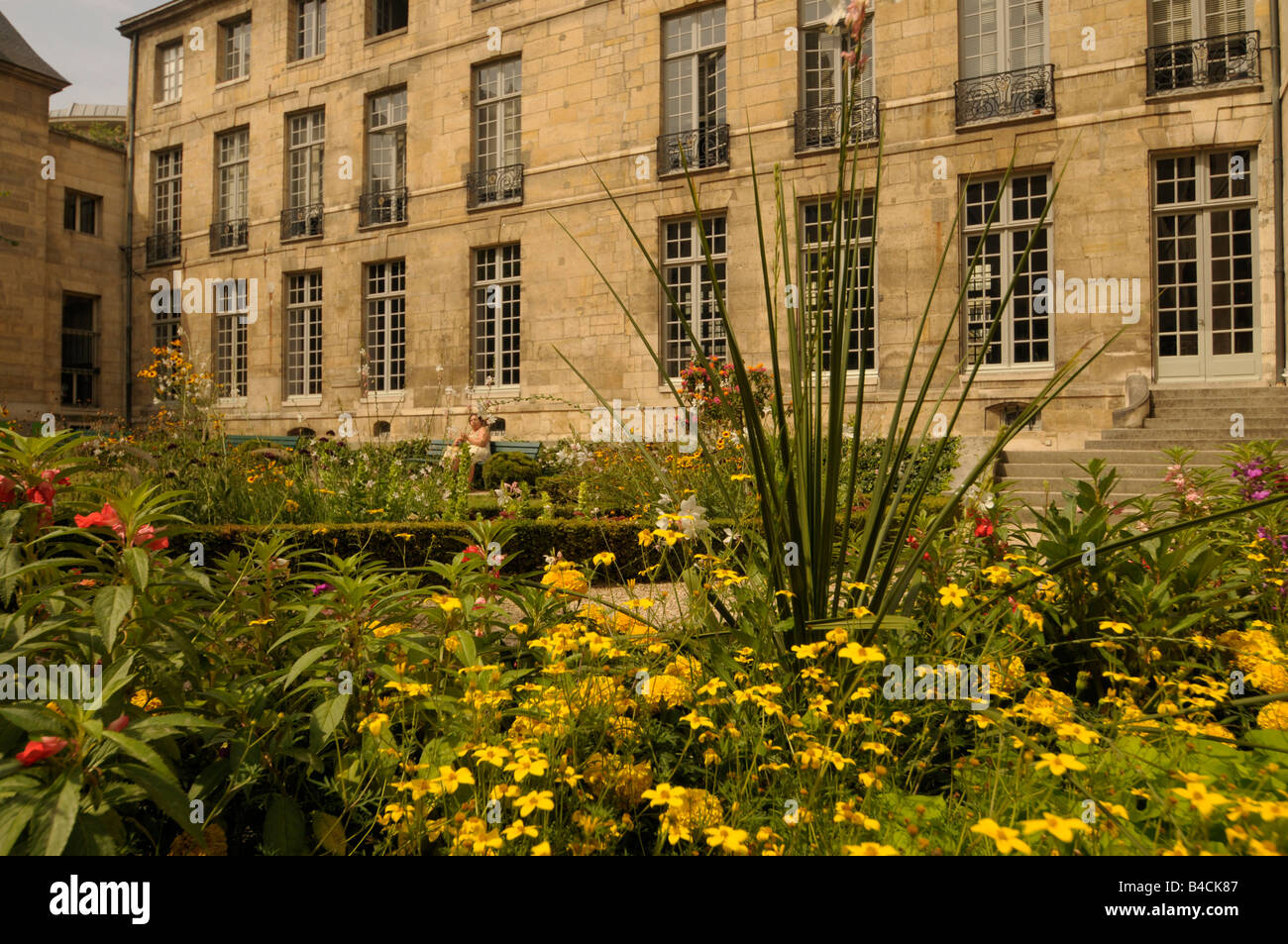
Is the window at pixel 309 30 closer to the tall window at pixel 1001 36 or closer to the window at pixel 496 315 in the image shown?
the window at pixel 496 315

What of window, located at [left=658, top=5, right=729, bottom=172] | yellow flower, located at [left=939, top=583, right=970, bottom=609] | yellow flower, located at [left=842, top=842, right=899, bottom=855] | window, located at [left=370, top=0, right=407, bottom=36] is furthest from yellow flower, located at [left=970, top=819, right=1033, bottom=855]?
window, located at [left=370, top=0, right=407, bottom=36]

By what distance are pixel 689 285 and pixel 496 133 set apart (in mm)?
4881

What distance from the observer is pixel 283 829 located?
140cm

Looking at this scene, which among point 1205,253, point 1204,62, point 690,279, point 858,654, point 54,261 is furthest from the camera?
point 54,261

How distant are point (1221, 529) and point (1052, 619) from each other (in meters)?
0.96

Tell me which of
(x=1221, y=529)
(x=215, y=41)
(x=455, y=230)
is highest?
(x=215, y=41)

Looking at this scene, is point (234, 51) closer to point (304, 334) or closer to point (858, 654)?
point (304, 334)

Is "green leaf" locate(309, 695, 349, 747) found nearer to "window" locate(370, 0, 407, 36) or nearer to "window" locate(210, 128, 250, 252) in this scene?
"window" locate(370, 0, 407, 36)

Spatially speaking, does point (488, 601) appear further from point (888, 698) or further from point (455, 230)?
point (455, 230)

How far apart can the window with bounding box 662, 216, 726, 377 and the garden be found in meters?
11.2

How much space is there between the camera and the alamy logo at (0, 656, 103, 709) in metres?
1.30

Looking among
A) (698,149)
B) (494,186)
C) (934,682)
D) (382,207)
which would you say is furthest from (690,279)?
(934,682)

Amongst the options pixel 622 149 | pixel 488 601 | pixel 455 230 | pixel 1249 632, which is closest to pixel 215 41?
pixel 455 230
